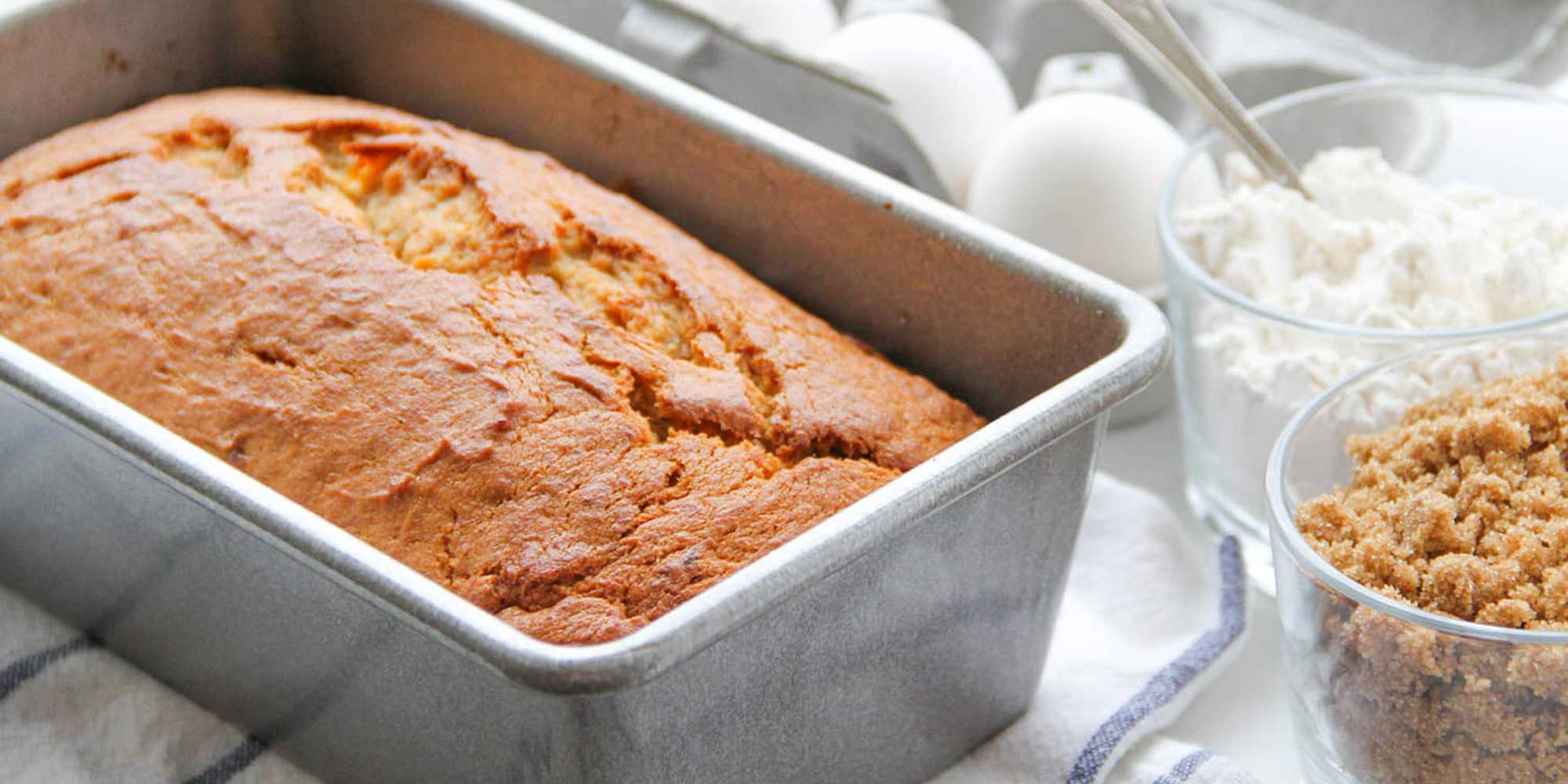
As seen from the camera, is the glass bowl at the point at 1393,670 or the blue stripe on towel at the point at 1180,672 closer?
the glass bowl at the point at 1393,670

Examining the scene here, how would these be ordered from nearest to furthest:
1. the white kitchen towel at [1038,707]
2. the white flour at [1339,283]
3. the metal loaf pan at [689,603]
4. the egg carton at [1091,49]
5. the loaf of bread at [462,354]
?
the metal loaf pan at [689,603] < the loaf of bread at [462,354] < the white kitchen towel at [1038,707] < the white flour at [1339,283] < the egg carton at [1091,49]

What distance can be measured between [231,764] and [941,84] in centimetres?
83

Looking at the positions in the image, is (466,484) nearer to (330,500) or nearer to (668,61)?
(330,500)

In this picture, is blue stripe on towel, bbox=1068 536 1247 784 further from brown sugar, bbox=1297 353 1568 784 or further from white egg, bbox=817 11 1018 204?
white egg, bbox=817 11 1018 204

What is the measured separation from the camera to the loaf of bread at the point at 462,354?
3.36 feet

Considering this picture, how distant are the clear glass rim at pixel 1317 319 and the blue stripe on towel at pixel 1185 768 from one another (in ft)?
0.98

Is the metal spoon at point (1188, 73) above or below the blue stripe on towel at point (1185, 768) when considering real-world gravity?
above

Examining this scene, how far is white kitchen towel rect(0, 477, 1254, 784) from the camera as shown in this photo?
1.13m

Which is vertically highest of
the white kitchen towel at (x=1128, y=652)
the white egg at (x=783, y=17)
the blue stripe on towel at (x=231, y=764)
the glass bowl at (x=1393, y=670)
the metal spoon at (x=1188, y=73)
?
the metal spoon at (x=1188, y=73)

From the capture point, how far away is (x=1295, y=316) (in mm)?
1229

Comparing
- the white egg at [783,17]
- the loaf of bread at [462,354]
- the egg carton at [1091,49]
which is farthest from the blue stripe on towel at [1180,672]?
the white egg at [783,17]

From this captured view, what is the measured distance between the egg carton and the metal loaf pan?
4.9 inches

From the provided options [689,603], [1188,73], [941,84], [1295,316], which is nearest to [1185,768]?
Answer: [1295,316]

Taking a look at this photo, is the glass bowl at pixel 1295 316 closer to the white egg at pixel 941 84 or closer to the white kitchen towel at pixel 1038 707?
the white kitchen towel at pixel 1038 707
